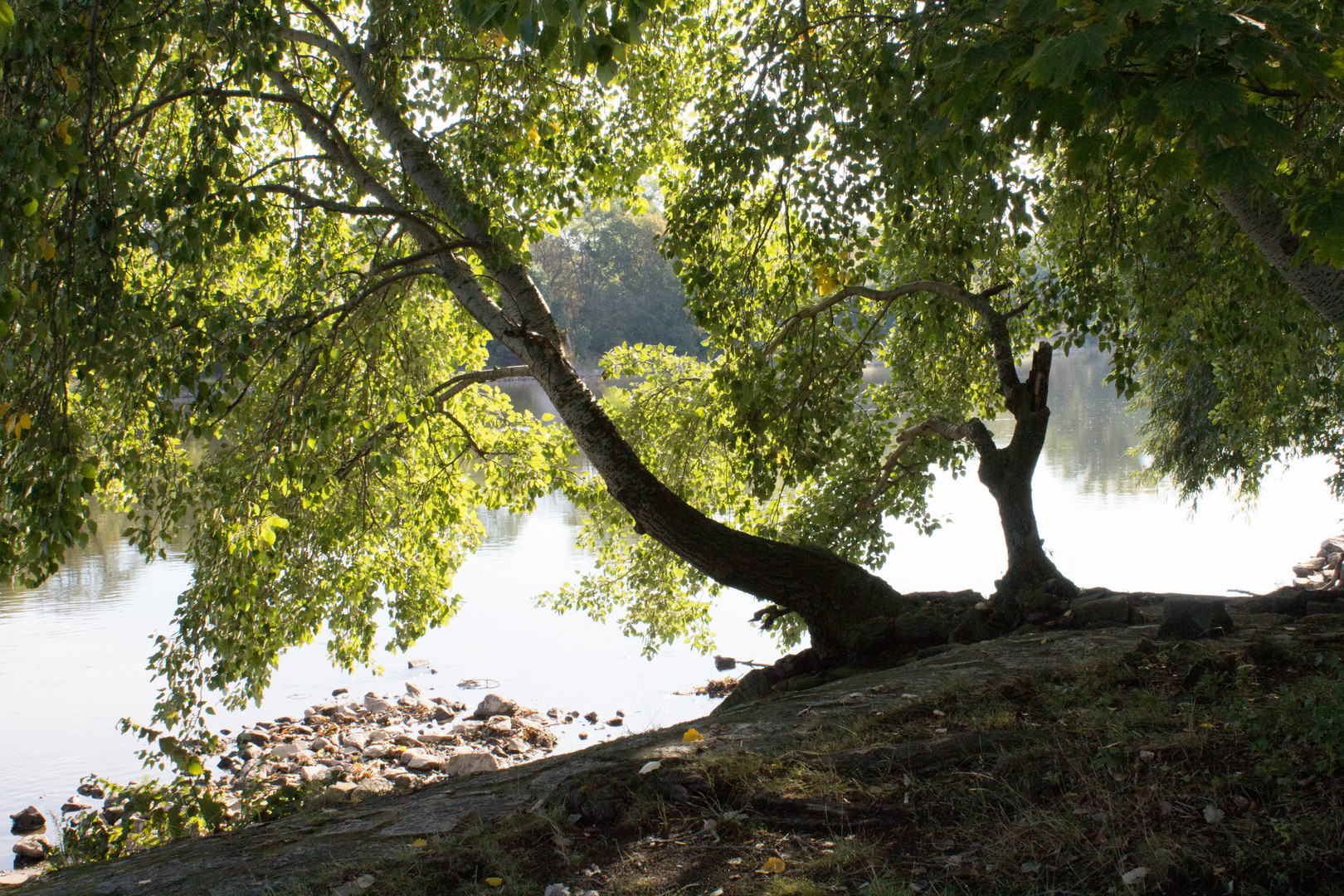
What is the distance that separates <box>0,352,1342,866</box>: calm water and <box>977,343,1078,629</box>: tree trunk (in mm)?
643

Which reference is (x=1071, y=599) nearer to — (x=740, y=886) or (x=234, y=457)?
(x=740, y=886)

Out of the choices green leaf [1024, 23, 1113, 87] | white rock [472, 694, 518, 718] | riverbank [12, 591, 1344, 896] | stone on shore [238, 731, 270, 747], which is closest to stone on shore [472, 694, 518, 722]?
white rock [472, 694, 518, 718]

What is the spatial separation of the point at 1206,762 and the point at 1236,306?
4.47m

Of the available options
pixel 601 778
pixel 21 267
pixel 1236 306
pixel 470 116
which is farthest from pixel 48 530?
pixel 1236 306

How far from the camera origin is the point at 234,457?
5.91 m

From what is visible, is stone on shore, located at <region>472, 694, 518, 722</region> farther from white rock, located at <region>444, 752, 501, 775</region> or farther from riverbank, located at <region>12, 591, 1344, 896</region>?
riverbank, located at <region>12, 591, 1344, 896</region>

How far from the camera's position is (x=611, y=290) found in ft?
180

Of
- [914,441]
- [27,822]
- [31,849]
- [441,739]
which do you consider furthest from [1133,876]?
[27,822]

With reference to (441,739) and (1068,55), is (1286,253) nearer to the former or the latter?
(1068,55)

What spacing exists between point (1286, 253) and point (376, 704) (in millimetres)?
10352

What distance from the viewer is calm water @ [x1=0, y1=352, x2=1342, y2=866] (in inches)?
434

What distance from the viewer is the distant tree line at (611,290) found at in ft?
175

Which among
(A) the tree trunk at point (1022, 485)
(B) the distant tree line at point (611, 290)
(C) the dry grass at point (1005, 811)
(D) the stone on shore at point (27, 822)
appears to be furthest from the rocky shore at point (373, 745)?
(B) the distant tree line at point (611, 290)

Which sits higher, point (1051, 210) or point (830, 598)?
point (1051, 210)
